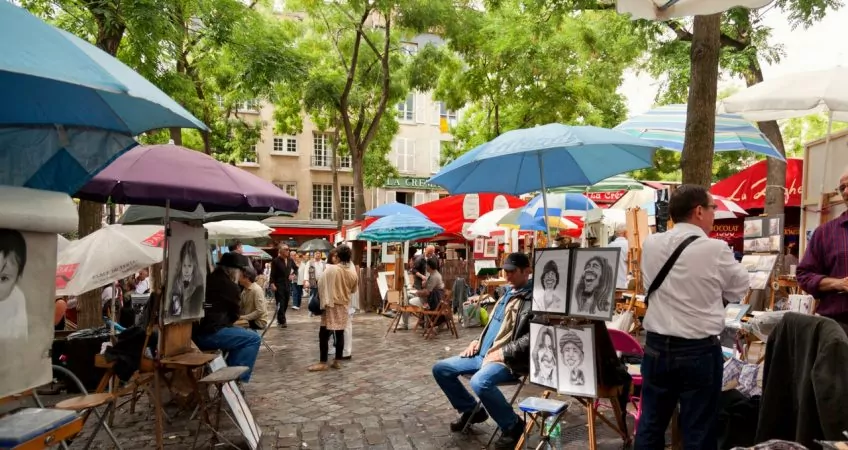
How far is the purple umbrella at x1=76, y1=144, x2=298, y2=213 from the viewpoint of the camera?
4.35 meters

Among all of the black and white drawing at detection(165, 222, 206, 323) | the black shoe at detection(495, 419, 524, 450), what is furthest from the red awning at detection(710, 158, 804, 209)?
the black and white drawing at detection(165, 222, 206, 323)

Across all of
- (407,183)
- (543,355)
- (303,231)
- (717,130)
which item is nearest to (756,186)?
(717,130)

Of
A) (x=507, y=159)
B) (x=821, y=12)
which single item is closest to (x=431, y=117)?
(x=821, y=12)

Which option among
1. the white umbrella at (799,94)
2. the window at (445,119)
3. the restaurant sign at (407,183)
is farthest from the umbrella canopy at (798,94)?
the window at (445,119)

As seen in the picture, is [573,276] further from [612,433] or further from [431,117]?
[431,117]

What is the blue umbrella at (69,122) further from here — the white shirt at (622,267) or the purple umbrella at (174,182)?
the white shirt at (622,267)

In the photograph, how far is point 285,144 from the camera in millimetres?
35406

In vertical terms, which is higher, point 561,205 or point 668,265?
point 561,205

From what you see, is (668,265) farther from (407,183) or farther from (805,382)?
(407,183)

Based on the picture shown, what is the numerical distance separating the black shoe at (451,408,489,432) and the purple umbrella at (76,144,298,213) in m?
2.44

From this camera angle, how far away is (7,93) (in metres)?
3.08

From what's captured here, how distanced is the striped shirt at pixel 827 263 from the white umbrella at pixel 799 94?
147 cm

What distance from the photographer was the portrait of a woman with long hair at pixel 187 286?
4828 mm

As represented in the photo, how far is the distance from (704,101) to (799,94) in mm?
696
